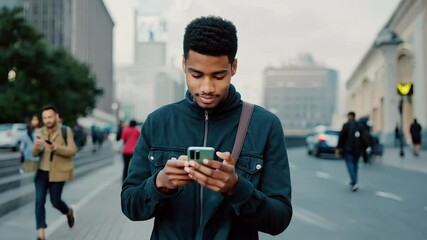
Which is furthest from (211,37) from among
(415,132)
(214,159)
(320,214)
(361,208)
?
(415,132)

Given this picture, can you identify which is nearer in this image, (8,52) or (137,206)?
(137,206)

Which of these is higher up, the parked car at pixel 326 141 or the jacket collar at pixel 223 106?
the jacket collar at pixel 223 106

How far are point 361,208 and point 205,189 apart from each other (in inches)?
346

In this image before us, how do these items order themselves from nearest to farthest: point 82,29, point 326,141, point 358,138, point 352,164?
point 352,164
point 358,138
point 326,141
point 82,29

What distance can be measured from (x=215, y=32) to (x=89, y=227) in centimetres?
708

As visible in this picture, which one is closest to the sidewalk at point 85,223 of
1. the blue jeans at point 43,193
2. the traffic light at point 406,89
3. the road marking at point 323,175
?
the blue jeans at point 43,193

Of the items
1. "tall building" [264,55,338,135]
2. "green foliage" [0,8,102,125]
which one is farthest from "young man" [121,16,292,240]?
"tall building" [264,55,338,135]

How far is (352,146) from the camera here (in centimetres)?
1366

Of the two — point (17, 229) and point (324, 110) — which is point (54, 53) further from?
point (324, 110)

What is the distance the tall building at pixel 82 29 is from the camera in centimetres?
8844

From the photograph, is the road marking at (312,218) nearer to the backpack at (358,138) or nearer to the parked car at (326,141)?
the backpack at (358,138)

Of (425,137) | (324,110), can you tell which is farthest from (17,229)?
(324,110)

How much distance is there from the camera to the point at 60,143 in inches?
302

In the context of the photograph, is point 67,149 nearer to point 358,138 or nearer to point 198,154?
point 198,154
